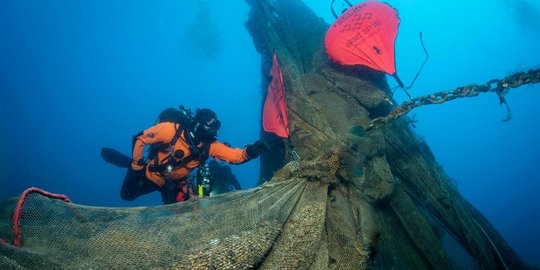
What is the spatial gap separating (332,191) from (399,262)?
3.08 feet

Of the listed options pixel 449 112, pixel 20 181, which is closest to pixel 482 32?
pixel 449 112

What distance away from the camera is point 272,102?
4.86 metres

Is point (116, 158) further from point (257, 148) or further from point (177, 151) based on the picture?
point (257, 148)

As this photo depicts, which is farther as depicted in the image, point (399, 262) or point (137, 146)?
point (137, 146)

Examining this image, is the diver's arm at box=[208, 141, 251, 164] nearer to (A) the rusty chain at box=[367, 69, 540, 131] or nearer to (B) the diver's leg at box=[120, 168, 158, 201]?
(B) the diver's leg at box=[120, 168, 158, 201]

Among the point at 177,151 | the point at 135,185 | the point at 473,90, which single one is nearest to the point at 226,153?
the point at 177,151

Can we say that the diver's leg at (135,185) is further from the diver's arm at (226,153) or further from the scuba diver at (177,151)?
the diver's arm at (226,153)

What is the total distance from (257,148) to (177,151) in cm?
166

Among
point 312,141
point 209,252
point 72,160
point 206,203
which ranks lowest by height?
point 209,252

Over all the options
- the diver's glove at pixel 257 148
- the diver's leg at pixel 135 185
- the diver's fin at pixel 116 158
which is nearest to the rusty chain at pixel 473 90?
the diver's glove at pixel 257 148

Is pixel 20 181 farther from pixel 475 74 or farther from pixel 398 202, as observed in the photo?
pixel 475 74

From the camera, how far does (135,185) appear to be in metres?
6.43

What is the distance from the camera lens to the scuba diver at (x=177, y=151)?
5680 millimetres

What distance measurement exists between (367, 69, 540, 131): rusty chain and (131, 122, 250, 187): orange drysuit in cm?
331
